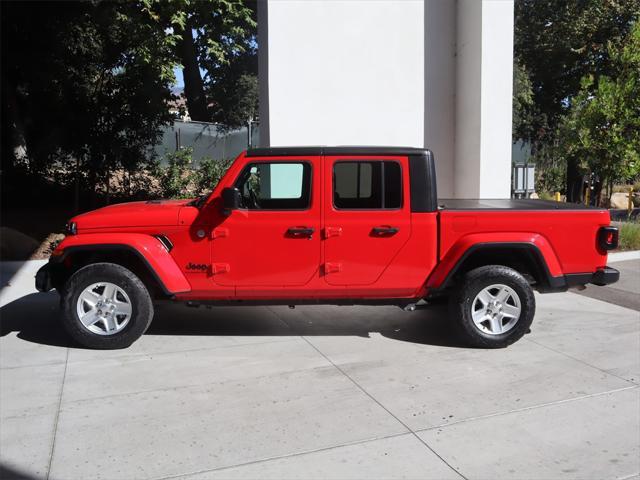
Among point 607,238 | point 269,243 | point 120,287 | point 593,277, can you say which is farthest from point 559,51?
point 120,287

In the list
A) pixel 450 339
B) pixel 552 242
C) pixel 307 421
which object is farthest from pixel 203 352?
pixel 552 242

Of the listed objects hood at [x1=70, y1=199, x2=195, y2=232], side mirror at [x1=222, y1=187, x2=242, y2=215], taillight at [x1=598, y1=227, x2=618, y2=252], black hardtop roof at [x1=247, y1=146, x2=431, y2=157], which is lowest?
taillight at [x1=598, y1=227, x2=618, y2=252]

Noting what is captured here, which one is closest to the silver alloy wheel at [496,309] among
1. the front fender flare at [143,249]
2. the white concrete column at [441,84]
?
the front fender flare at [143,249]

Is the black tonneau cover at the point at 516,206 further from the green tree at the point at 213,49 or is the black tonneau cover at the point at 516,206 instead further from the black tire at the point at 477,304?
the green tree at the point at 213,49

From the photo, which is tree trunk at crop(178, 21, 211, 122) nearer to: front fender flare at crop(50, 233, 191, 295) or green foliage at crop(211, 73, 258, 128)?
green foliage at crop(211, 73, 258, 128)

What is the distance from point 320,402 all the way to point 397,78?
711 centimetres

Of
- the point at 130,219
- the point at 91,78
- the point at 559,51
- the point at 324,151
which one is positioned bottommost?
the point at 130,219

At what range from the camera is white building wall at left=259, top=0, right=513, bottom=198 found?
967 cm

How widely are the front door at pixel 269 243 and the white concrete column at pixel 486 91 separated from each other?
5497 millimetres

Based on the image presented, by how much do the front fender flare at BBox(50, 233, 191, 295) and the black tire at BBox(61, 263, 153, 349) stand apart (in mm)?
188

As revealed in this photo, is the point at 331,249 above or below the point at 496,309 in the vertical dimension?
above

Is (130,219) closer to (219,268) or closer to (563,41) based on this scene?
(219,268)

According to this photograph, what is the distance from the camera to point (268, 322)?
22.4ft

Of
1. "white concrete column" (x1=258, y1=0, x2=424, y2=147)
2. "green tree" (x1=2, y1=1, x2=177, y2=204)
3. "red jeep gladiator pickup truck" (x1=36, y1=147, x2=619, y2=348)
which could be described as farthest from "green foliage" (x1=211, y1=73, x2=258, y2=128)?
"red jeep gladiator pickup truck" (x1=36, y1=147, x2=619, y2=348)
